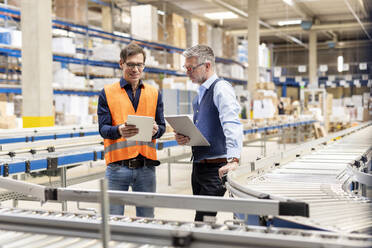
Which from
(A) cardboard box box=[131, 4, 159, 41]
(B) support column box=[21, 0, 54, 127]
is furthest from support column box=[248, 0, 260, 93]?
(B) support column box=[21, 0, 54, 127]

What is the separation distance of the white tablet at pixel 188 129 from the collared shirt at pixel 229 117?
16 cm

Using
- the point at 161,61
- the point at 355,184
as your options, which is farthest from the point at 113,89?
the point at 161,61

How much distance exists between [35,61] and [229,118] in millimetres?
5938

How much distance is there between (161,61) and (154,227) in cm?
1262

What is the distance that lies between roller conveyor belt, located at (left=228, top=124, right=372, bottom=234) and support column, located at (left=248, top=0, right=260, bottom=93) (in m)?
11.0

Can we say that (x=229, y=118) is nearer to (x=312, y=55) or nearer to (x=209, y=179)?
(x=209, y=179)

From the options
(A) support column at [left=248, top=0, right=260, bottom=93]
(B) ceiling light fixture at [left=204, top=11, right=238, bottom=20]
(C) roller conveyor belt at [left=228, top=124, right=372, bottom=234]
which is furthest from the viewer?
(B) ceiling light fixture at [left=204, top=11, right=238, bottom=20]

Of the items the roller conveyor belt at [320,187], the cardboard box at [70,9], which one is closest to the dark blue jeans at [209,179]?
the roller conveyor belt at [320,187]

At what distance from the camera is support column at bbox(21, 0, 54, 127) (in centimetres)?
757

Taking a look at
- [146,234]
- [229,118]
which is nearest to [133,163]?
[229,118]

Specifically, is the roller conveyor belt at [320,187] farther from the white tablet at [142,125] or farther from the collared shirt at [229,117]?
the white tablet at [142,125]

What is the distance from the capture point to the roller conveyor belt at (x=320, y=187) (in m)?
1.52

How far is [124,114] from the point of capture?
105 inches

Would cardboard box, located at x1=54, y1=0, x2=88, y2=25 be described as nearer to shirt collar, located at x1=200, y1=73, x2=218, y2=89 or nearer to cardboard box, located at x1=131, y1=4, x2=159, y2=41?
cardboard box, located at x1=131, y1=4, x2=159, y2=41
